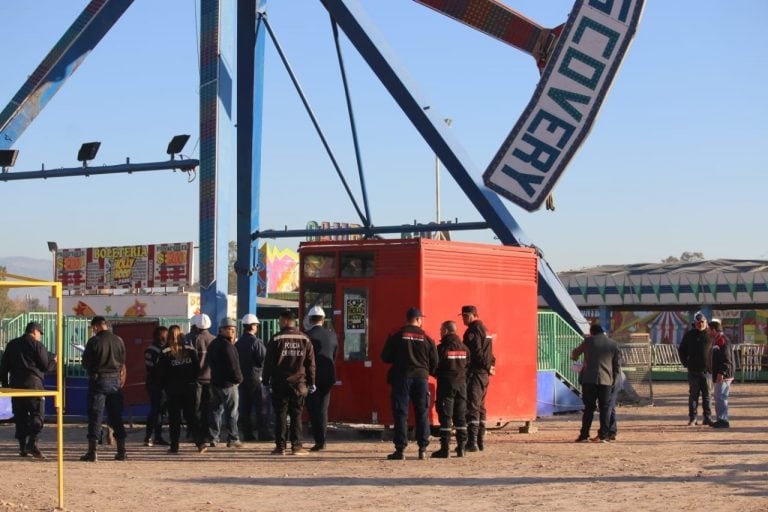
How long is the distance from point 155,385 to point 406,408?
Answer: 152 inches

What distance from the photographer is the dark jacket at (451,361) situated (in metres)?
14.9

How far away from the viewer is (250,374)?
56.2 ft

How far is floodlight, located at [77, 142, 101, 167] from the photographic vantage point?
92.2 feet

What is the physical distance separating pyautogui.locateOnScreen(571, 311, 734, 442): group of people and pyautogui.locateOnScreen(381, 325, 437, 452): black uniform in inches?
140

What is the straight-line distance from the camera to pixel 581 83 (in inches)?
852

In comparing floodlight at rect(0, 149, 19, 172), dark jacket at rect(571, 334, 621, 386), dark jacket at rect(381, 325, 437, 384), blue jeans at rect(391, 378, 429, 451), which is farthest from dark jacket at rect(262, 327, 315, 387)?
floodlight at rect(0, 149, 19, 172)

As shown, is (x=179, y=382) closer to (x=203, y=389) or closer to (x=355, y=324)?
(x=203, y=389)

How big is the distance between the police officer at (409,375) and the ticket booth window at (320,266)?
314cm

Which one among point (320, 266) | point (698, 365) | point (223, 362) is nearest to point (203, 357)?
point (223, 362)

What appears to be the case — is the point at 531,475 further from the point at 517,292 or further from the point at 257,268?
the point at 257,268

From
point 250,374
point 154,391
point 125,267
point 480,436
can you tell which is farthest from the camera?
point 125,267

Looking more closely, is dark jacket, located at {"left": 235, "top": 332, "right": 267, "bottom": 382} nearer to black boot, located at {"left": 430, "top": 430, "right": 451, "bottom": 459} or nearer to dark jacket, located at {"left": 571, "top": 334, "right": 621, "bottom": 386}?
black boot, located at {"left": 430, "top": 430, "right": 451, "bottom": 459}

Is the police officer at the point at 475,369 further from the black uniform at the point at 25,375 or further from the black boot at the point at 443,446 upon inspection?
the black uniform at the point at 25,375

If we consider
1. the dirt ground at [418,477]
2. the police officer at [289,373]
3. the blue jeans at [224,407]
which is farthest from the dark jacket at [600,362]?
the blue jeans at [224,407]
